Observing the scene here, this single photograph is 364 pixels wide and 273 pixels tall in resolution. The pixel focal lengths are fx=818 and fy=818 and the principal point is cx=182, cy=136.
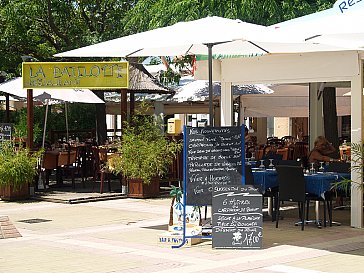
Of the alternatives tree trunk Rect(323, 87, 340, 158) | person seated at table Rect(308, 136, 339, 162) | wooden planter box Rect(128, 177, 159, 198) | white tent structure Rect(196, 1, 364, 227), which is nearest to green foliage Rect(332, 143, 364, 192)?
white tent structure Rect(196, 1, 364, 227)

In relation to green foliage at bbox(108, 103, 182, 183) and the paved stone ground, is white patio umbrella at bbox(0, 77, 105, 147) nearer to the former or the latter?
green foliage at bbox(108, 103, 182, 183)

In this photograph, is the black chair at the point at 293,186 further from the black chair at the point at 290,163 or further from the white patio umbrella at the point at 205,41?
the white patio umbrella at the point at 205,41

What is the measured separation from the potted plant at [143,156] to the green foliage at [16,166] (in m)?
1.63

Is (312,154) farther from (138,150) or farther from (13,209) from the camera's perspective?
(13,209)

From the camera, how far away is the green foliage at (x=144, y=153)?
1641 centimetres

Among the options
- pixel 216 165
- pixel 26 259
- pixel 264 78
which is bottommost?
pixel 26 259

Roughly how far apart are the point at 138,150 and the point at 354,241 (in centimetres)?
600

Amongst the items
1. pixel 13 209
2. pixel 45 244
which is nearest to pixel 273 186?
pixel 45 244

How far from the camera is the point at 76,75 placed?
54.7 feet

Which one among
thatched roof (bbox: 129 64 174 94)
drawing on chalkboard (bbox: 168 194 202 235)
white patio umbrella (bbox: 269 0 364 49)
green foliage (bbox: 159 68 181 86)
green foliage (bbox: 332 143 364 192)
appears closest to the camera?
white patio umbrella (bbox: 269 0 364 49)

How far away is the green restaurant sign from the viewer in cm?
1656

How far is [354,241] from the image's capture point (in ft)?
37.8

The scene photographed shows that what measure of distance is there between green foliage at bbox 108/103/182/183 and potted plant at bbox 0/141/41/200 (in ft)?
5.45

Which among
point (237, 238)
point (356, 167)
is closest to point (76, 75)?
point (356, 167)
